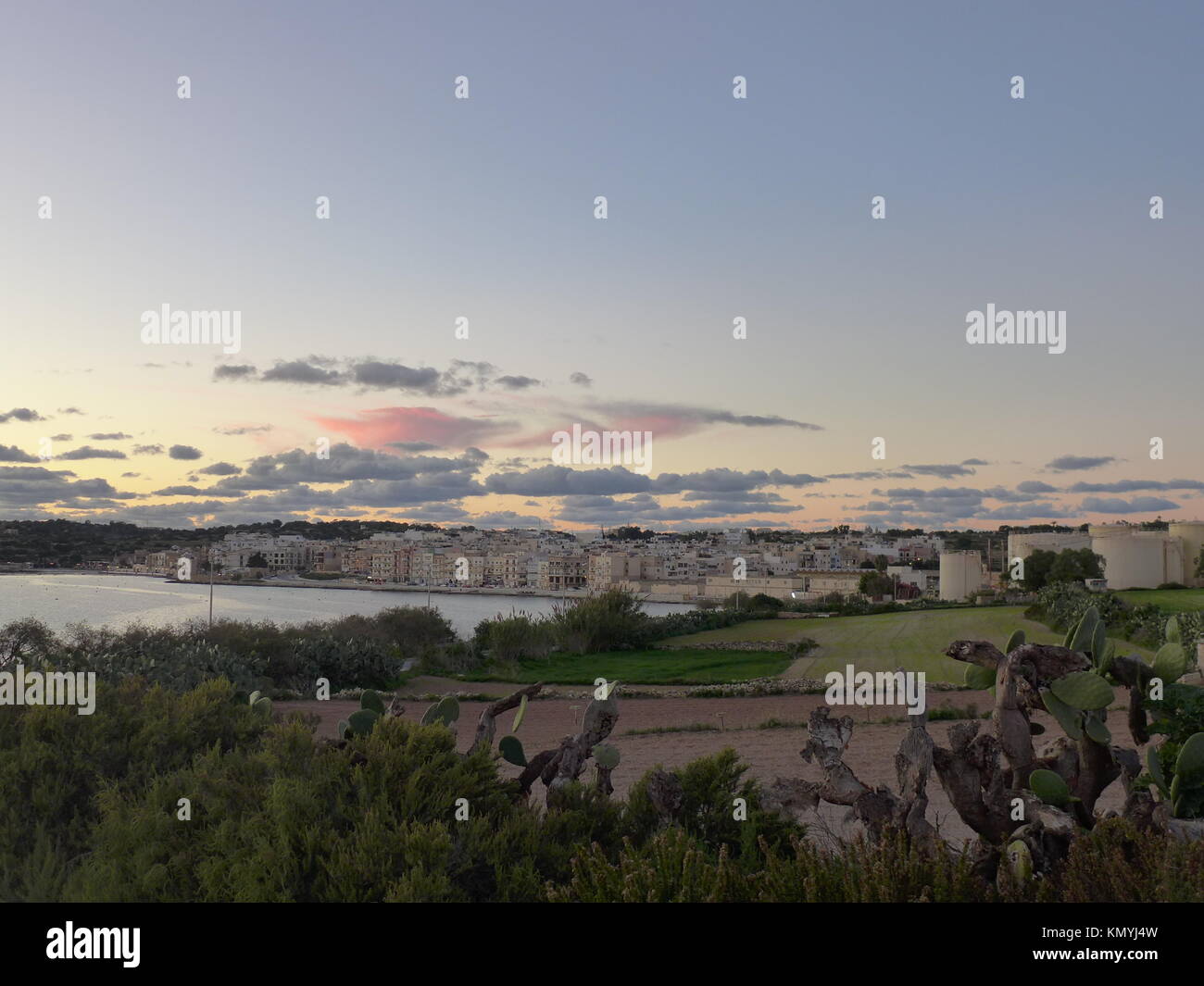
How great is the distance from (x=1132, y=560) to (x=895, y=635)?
18.0 m

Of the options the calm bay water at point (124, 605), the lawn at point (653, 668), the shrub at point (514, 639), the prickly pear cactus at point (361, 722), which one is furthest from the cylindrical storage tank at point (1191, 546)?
the prickly pear cactus at point (361, 722)

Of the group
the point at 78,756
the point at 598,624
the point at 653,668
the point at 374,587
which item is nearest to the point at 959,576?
the point at 598,624

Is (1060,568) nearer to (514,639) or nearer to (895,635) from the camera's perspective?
(895,635)

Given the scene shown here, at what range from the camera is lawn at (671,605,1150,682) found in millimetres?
21641

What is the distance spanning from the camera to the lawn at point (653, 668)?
61.6 ft

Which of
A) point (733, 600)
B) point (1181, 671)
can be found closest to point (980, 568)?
point (733, 600)

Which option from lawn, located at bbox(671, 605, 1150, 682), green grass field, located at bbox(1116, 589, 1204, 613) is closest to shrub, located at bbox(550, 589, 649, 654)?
lawn, located at bbox(671, 605, 1150, 682)

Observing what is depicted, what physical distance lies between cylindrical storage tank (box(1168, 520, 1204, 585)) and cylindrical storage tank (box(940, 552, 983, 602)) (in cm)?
889

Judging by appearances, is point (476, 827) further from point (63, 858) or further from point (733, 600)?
point (733, 600)

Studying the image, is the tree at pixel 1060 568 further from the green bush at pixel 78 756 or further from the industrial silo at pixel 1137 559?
the green bush at pixel 78 756

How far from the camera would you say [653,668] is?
67.8 ft

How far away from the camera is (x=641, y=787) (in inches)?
184
